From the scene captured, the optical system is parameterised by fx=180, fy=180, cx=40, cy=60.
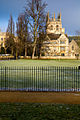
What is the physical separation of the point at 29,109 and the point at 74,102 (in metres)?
2.59

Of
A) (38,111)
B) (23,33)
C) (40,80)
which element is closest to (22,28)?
(23,33)

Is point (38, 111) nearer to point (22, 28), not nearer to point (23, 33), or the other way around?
point (23, 33)

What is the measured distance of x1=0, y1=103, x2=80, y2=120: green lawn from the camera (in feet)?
23.7

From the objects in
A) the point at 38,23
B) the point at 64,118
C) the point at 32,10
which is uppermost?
the point at 32,10

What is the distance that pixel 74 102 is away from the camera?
9.36 m

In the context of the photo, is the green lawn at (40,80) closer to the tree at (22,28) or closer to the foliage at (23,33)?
the foliage at (23,33)

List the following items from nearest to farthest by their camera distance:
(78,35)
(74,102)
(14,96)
Answer: (74,102) < (14,96) < (78,35)

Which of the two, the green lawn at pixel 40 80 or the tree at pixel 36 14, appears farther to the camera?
the tree at pixel 36 14

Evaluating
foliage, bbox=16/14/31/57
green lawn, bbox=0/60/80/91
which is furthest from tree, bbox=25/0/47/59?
green lawn, bbox=0/60/80/91

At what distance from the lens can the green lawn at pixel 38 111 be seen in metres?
7.22

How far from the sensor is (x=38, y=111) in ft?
25.9

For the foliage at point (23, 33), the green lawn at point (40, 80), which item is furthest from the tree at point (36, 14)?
the green lawn at point (40, 80)

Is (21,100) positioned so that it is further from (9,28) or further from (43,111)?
(9,28)

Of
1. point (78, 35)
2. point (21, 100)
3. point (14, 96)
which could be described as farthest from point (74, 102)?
point (78, 35)
